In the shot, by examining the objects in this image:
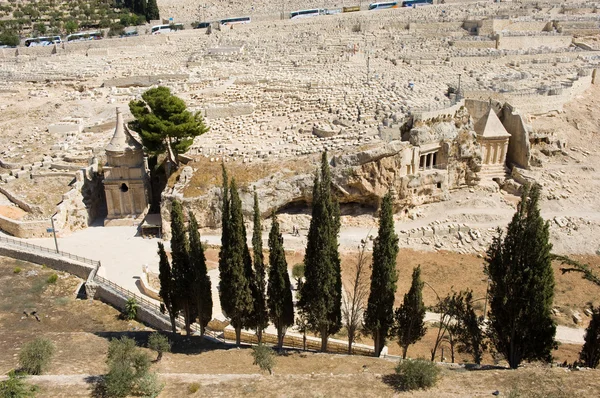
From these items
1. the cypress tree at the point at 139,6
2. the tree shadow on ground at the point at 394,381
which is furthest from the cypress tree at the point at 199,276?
the cypress tree at the point at 139,6

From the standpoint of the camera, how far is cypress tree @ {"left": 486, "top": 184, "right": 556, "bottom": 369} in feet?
54.3

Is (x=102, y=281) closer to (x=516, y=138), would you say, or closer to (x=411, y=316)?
(x=411, y=316)

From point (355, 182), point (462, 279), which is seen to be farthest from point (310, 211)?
point (462, 279)

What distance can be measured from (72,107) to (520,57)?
39304mm

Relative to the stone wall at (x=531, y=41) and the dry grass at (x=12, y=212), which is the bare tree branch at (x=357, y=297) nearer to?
the dry grass at (x=12, y=212)

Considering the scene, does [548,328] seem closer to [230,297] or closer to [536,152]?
[230,297]

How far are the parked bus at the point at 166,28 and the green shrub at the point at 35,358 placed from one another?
5923cm

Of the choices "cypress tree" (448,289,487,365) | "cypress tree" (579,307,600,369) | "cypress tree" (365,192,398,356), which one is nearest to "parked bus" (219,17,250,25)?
"cypress tree" (365,192,398,356)

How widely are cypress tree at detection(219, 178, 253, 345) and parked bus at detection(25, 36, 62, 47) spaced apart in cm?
6108

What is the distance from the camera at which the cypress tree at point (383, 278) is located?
1800 cm

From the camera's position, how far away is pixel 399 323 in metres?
19.3

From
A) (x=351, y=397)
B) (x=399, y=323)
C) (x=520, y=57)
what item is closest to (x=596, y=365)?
(x=399, y=323)

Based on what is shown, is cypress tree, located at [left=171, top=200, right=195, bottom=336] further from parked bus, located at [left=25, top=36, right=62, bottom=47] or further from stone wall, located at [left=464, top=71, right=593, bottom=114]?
parked bus, located at [left=25, top=36, right=62, bottom=47]

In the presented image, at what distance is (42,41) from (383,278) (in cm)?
6898
